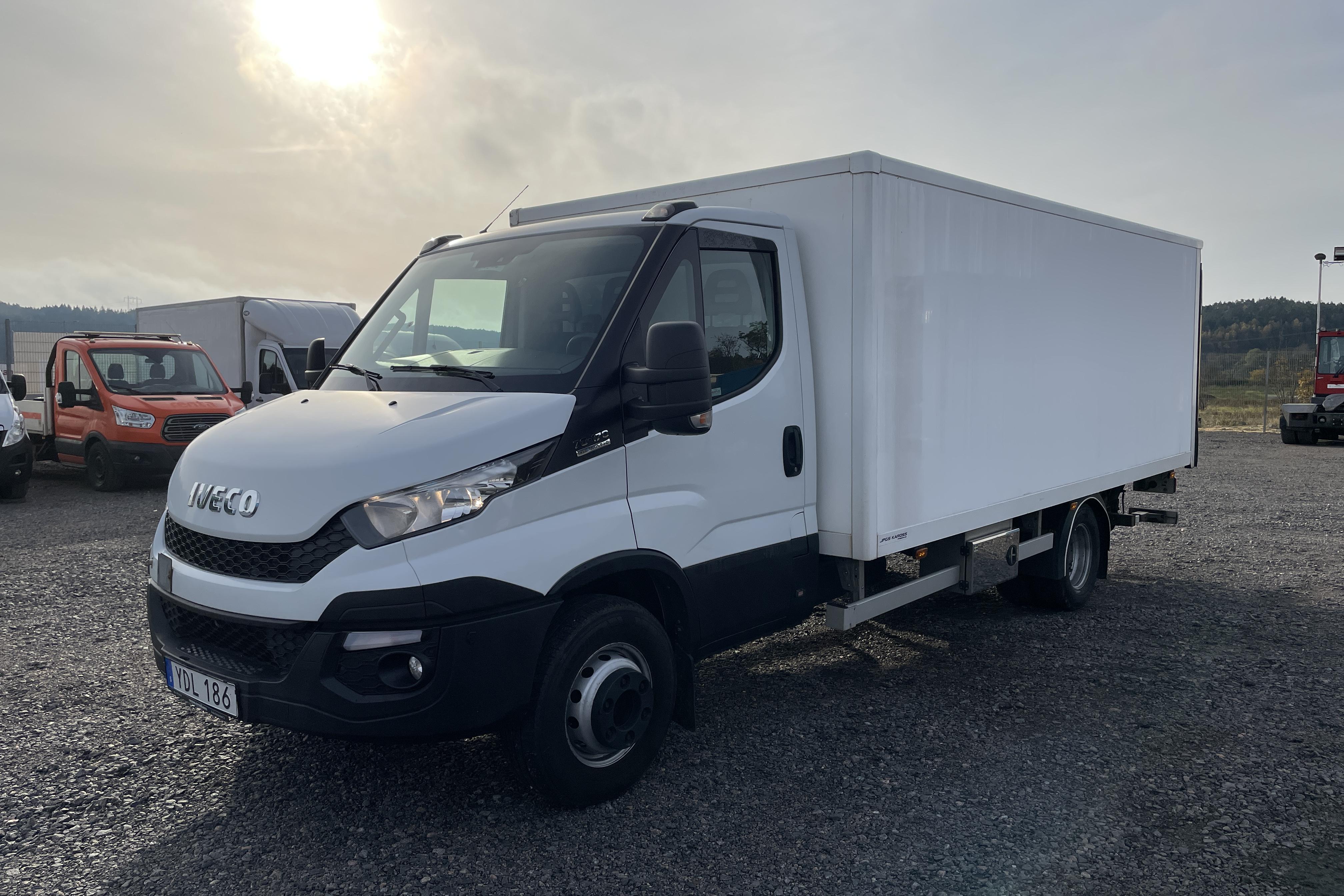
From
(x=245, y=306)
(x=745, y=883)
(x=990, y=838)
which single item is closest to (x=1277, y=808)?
(x=990, y=838)

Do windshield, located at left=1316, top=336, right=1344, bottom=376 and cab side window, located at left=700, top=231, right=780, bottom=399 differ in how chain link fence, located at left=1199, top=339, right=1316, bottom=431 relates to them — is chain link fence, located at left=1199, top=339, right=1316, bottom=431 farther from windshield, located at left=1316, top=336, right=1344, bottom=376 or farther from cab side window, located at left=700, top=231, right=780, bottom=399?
cab side window, located at left=700, top=231, right=780, bottom=399

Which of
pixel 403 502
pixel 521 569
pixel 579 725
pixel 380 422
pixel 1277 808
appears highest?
pixel 380 422

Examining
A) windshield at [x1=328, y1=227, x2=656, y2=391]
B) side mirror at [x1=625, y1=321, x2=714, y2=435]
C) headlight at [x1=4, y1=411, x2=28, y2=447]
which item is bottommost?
headlight at [x1=4, y1=411, x2=28, y2=447]

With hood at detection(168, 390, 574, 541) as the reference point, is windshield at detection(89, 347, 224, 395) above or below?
above

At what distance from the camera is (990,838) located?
3.75 meters

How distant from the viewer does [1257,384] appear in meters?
35.3

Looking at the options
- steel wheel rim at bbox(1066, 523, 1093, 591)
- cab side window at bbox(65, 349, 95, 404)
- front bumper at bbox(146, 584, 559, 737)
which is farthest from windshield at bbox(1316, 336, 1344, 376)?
cab side window at bbox(65, 349, 95, 404)

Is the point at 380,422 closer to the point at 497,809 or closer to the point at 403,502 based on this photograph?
the point at 403,502

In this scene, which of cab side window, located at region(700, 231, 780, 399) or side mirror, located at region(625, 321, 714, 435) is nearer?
side mirror, located at region(625, 321, 714, 435)

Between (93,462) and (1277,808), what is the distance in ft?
49.5

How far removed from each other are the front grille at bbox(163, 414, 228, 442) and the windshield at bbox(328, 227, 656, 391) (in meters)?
10.4

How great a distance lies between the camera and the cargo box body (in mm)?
4609

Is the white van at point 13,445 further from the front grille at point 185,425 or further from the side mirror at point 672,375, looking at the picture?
the side mirror at point 672,375

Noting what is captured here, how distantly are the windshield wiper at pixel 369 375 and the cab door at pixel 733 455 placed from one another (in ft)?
3.78
